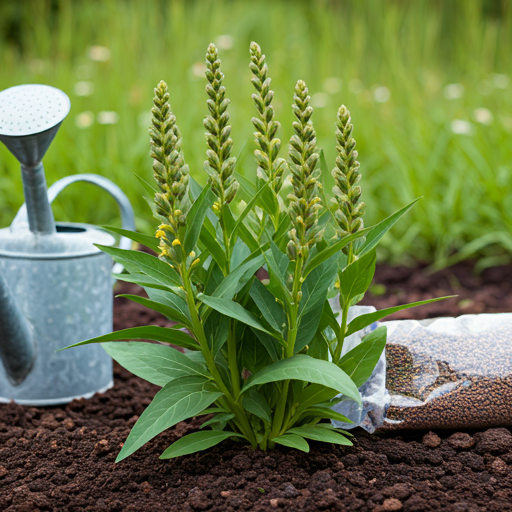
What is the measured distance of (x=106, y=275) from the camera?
183cm

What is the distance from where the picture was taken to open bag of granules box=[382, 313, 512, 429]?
144 cm

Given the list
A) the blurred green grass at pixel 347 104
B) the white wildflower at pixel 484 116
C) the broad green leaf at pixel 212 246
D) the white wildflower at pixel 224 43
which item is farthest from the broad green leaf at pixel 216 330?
the white wildflower at pixel 224 43

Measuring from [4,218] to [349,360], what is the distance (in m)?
2.70

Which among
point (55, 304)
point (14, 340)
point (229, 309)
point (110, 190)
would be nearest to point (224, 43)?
point (110, 190)

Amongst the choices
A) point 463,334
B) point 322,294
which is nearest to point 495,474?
point 463,334

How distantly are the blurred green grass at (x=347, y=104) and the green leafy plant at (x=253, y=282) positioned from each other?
5.87ft

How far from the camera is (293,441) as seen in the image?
120cm

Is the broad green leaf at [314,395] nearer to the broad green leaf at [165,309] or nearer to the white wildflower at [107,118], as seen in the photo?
the broad green leaf at [165,309]

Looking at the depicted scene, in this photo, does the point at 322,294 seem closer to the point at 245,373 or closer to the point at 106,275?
the point at 245,373

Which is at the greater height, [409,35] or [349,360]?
[409,35]

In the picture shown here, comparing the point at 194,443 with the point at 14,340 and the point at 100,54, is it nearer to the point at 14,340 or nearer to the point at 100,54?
the point at 14,340

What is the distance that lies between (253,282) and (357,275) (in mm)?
196

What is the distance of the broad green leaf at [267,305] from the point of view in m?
1.18

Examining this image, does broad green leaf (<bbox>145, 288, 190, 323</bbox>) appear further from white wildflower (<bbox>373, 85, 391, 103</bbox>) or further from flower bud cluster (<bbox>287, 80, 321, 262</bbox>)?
white wildflower (<bbox>373, 85, 391, 103</bbox>)
